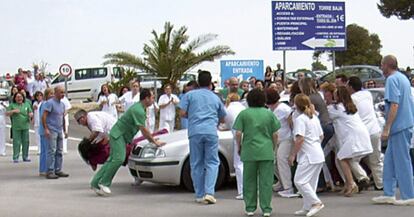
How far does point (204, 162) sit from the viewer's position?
10.1 meters

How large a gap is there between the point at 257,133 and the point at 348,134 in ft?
6.68

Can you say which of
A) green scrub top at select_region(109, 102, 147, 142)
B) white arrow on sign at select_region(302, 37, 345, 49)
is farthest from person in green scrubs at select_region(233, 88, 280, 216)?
white arrow on sign at select_region(302, 37, 345, 49)

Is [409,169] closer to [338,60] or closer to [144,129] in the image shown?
[144,129]

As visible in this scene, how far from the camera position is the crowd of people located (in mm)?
8938

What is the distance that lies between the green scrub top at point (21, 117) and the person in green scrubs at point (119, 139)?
579 centimetres

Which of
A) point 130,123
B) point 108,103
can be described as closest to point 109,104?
point 108,103

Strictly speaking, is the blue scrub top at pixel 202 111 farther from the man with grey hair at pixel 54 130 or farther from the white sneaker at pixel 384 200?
the man with grey hair at pixel 54 130

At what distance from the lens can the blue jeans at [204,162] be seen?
32.6ft

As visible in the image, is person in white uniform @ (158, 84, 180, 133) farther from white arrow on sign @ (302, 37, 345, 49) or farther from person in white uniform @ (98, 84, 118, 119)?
white arrow on sign @ (302, 37, 345, 49)

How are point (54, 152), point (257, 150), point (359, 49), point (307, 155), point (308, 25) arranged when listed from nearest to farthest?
point (257, 150) → point (307, 155) → point (54, 152) → point (308, 25) → point (359, 49)

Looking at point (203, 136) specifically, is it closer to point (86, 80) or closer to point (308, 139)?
point (308, 139)

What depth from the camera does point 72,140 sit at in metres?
21.6

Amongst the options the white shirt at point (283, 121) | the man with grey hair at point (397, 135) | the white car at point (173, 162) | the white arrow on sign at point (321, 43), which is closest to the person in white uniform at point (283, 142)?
the white shirt at point (283, 121)

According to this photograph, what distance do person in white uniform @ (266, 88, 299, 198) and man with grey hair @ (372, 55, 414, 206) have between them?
141 centimetres
